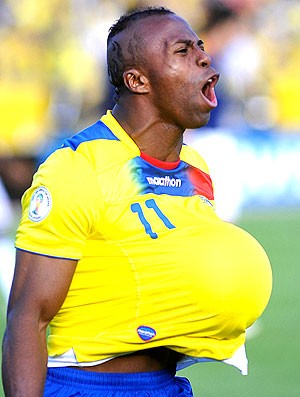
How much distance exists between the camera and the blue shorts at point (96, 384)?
2.78 metres

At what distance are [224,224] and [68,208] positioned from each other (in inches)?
20.5

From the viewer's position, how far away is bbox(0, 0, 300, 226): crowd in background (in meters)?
11.8

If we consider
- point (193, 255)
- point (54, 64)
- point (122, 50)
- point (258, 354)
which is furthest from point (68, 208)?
point (54, 64)

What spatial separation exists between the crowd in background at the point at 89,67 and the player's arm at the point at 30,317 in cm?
884

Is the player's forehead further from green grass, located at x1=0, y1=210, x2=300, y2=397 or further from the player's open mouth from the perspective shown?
green grass, located at x1=0, y1=210, x2=300, y2=397

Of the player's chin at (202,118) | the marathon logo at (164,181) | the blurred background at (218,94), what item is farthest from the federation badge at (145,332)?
the blurred background at (218,94)

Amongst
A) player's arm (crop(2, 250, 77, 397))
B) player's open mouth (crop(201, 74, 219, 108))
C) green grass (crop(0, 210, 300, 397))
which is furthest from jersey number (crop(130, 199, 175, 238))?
green grass (crop(0, 210, 300, 397))

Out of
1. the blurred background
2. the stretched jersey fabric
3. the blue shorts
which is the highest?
the stretched jersey fabric

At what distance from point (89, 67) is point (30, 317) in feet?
31.7

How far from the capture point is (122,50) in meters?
2.85

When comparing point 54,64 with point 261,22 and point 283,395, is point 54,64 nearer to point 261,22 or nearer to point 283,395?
point 261,22

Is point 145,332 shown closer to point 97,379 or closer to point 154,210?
point 97,379

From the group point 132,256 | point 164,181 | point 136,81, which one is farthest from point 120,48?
point 132,256

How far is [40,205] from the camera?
2.60 metres
